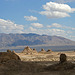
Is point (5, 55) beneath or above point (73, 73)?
above

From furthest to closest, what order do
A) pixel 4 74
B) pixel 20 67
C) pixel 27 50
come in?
pixel 27 50, pixel 20 67, pixel 4 74

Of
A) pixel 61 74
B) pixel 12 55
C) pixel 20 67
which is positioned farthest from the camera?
pixel 12 55

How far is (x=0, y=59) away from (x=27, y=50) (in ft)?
203

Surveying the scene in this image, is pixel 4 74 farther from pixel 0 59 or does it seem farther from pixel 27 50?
pixel 27 50

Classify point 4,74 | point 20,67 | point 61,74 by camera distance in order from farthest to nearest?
point 20,67 → point 4,74 → point 61,74

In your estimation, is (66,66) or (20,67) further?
(20,67)

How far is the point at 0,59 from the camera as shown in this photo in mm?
27703

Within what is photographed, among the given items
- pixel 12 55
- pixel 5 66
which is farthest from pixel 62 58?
pixel 12 55

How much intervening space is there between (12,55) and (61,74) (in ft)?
48.1

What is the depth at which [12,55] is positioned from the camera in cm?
2962

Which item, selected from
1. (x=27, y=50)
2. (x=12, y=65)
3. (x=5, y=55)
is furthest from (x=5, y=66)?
(x=27, y=50)

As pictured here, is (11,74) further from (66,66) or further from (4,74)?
(66,66)

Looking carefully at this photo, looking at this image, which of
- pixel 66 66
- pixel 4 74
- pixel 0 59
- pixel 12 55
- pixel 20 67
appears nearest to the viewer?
pixel 4 74

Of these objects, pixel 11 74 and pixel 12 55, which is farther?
pixel 12 55
